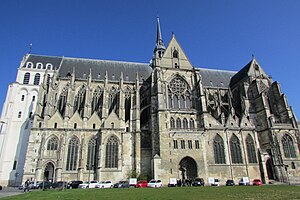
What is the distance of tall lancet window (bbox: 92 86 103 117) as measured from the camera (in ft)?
119

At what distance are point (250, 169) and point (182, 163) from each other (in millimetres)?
10372

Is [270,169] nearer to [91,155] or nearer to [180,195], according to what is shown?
[180,195]

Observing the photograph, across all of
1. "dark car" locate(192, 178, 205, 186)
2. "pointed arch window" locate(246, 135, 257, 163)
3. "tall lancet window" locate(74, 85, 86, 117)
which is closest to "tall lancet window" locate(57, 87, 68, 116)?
"tall lancet window" locate(74, 85, 86, 117)

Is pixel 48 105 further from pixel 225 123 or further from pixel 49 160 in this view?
pixel 225 123

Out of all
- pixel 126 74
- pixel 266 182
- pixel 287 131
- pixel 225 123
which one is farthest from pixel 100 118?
pixel 287 131

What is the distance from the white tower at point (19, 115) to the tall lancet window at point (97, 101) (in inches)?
355

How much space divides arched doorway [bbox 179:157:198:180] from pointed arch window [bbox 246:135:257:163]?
9078 millimetres

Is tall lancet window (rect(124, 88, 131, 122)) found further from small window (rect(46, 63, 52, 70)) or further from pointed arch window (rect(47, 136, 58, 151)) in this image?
small window (rect(46, 63, 52, 70))

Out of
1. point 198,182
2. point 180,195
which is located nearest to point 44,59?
point 198,182

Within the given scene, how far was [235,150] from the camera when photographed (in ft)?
105

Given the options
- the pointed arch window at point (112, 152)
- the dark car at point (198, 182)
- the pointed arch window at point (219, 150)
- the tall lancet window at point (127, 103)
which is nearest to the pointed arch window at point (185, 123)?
the pointed arch window at point (219, 150)

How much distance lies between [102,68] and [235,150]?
2995cm

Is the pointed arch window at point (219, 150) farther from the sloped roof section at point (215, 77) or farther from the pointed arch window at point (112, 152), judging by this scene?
the pointed arch window at point (112, 152)

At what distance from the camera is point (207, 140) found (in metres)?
31.3
